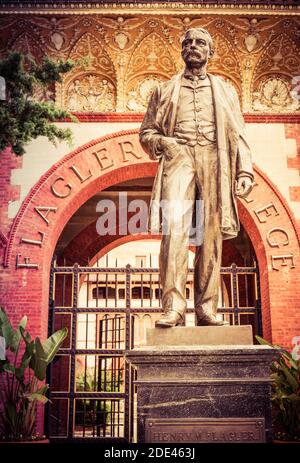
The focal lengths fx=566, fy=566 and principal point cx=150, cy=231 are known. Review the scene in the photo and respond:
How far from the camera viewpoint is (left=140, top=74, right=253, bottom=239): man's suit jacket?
419 centimetres

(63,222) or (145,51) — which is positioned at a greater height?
(145,51)

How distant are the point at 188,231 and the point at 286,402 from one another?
5106 mm

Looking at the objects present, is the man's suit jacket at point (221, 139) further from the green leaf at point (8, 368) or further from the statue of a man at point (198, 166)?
→ the green leaf at point (8, 368)

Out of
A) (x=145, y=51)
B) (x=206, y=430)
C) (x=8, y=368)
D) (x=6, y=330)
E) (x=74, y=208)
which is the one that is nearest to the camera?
(x=206, y=430)

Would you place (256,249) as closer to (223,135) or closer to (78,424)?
(223,135)

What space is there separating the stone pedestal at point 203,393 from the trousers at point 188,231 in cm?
46

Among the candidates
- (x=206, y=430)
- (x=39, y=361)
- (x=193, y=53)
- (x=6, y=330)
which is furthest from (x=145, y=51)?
(x=206, y=430)

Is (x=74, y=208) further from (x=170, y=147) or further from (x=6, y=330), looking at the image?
(x=170, y=147)

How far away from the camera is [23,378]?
8.30 metres

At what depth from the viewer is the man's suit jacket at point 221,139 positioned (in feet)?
13.8

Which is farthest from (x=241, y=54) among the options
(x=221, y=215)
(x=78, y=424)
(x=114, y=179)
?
(x=78, y=424)

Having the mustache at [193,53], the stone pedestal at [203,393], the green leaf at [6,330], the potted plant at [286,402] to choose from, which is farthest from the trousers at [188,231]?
the green leaf at [6,330]

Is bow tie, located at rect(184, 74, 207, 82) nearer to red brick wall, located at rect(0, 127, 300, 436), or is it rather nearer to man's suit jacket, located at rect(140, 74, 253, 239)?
man's suit jacket, located at rect(140, 74, 253, 239)

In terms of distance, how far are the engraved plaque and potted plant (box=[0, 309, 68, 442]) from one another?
16.1 feet
